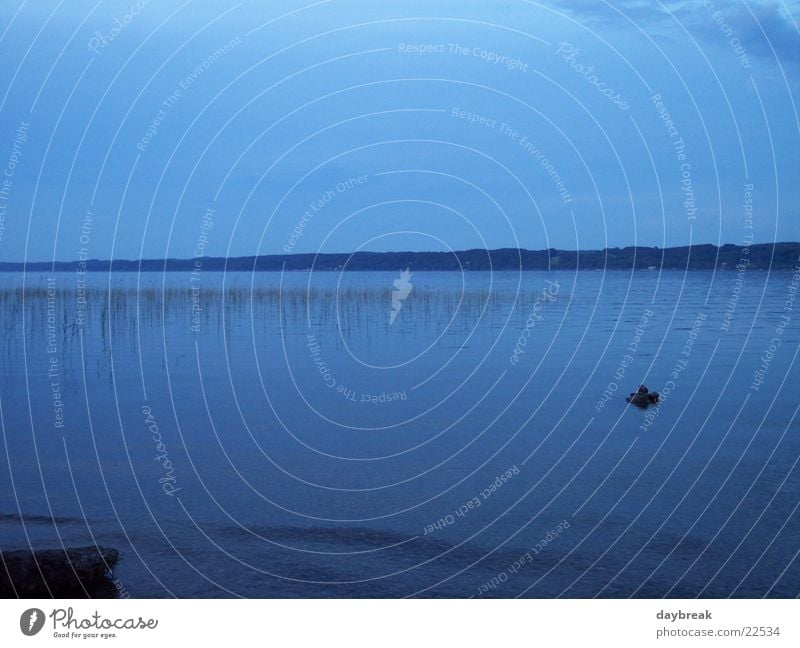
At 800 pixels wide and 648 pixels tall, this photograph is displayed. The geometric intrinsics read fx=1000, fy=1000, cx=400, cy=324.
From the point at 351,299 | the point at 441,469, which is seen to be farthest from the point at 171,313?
the point at 441,469

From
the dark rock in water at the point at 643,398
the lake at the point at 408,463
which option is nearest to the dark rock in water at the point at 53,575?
the lake at the point at 408,463

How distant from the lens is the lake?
24.5 feet

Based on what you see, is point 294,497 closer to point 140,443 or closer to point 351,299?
point 140,443

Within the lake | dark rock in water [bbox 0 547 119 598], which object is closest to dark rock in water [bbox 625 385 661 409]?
the lake

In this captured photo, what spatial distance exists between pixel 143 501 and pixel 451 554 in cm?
292

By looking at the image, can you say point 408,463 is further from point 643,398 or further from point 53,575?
point 643,398

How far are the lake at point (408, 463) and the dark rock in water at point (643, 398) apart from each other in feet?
0.82

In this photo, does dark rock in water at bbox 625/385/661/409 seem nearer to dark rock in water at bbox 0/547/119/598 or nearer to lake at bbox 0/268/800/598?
lake at bbox 0/268/800/598

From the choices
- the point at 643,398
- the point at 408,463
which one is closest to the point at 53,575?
the point at 408,463

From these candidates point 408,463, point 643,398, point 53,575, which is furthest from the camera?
point 643,398

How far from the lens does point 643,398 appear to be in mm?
13531

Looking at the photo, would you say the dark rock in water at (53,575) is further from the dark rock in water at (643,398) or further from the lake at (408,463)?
the dark rock in water at (643,398)

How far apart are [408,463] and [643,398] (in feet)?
15.2

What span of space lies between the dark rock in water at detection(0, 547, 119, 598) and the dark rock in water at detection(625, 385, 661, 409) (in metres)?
8.34
